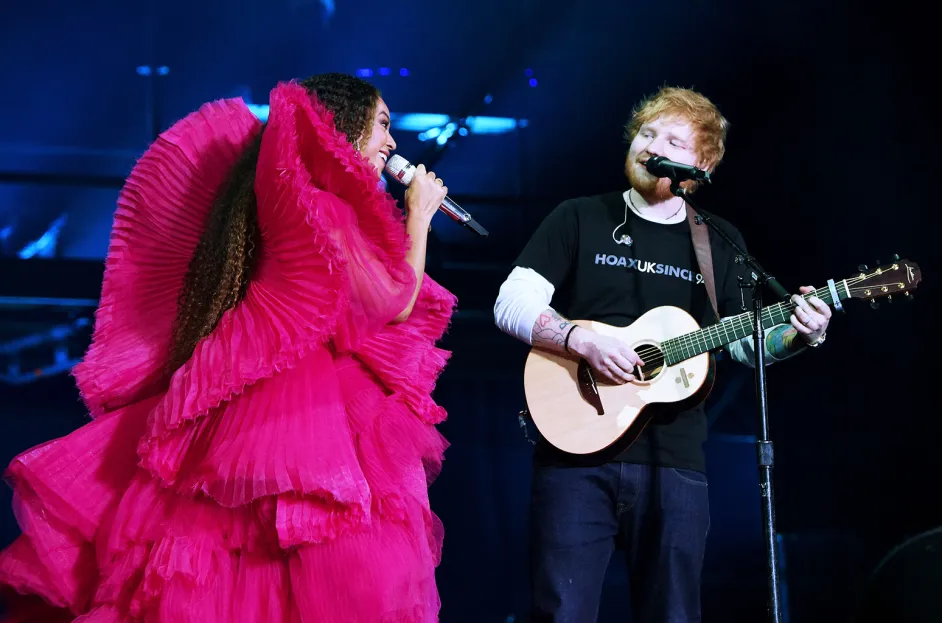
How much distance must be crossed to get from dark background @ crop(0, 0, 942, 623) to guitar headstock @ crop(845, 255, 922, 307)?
59.4 inches

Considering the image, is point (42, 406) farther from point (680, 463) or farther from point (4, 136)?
point (680, 463)

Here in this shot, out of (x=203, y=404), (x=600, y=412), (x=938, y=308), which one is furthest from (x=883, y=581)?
(x=938, y=308)

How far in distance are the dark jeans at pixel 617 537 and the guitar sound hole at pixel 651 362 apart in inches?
10.3

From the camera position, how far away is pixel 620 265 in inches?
105

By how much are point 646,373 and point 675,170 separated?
577 mm

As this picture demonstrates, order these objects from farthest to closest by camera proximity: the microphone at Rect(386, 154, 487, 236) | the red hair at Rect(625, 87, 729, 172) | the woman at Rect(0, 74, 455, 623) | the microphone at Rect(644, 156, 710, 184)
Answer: the red hair at Rect(625, 87, 729, 172) < the microphone at Rect(644, 156, 710, 184) < the microphone at Rect(386, 154, 487, 236) < the woman at Rect(0, 74, 455, 623)

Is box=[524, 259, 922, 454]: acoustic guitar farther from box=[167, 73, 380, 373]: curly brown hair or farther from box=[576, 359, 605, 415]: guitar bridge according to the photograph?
box=[167, 73, 380, 373]: curly brown hair

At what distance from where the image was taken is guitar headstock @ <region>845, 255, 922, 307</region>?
251 centimetres

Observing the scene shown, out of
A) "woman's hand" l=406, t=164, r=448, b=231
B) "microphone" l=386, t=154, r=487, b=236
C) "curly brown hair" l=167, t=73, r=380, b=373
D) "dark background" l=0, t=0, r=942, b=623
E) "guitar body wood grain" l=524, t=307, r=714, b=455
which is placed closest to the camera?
"curly brown hair" l=167, t=73, r=380, b=373

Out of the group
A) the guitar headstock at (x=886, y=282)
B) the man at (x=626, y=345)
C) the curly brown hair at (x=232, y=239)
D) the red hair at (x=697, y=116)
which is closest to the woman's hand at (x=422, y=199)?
the curly brown hair at (x=232, y=239)

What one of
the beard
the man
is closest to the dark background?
the man

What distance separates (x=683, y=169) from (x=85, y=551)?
1.67 metres

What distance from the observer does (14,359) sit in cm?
353

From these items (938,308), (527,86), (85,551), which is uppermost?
(527,86)
